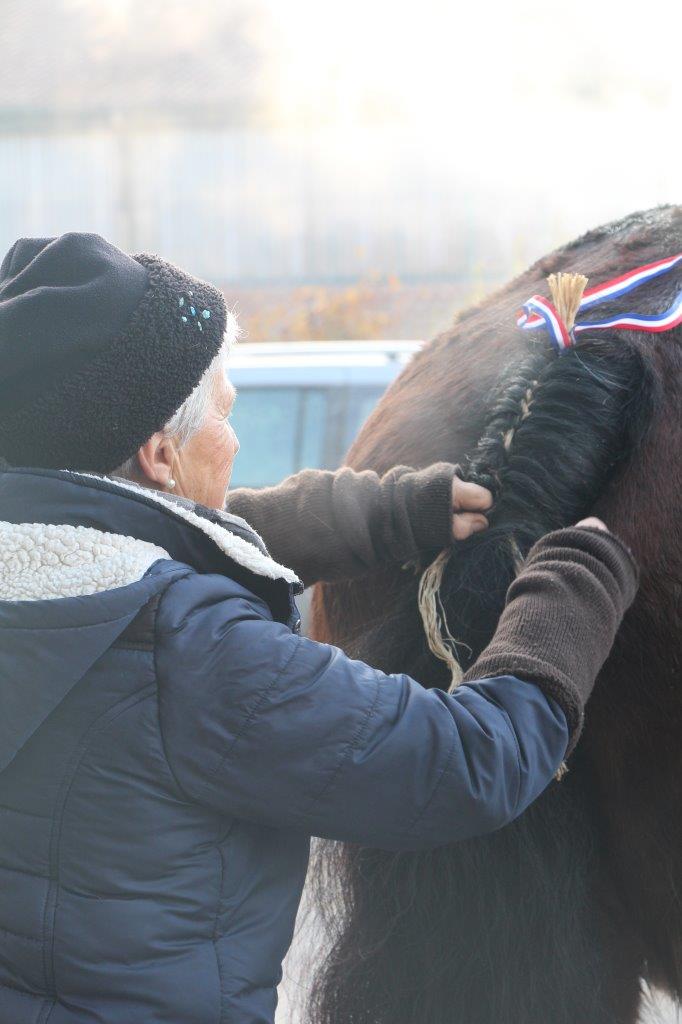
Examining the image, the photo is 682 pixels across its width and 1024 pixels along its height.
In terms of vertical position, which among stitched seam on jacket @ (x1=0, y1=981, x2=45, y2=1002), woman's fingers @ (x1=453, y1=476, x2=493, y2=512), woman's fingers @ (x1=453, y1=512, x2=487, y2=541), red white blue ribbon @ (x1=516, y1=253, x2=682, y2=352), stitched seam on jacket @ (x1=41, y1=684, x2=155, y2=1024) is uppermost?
red white blue ribbon @ (x1=516, y1=253, x2=682, y2=352)

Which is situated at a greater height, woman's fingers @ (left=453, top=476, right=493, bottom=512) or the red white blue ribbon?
the red white blue ribbon

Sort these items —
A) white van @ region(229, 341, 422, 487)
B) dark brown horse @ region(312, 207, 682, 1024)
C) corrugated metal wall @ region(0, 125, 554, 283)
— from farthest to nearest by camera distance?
corrugated metal wall @ region(0, 125, 554, 283) → white van @ region(229, 341, 422, 487) → dark brown horse @ region(312, 207, 682, 1024)

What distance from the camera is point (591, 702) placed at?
1466 mm

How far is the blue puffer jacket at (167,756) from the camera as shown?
112 cm

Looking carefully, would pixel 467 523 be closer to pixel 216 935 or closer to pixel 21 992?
pixel 216 935

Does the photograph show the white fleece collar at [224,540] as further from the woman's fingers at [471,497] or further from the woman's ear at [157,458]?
the woman's fingers at [471,497]

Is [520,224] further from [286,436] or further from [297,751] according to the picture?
[297,751]

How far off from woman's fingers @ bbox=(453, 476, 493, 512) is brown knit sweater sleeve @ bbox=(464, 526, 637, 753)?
164mm

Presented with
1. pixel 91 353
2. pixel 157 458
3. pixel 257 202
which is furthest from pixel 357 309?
pixel 91 353

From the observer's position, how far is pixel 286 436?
5273 mm

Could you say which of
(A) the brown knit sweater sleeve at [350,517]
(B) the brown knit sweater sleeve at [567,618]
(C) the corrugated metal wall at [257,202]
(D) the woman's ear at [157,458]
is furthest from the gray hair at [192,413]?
(C) the corrugated metal wall at [257,202]

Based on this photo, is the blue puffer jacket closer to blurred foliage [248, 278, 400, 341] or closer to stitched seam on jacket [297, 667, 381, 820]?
stitched seam on jacket [297, 667, 381, 820]

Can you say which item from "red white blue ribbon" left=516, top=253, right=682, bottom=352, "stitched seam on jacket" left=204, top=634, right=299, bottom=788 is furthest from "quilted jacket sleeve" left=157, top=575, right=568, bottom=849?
"red white blue ribbon" left=516, top=253, right=682, bottom=352

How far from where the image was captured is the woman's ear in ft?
4.31
